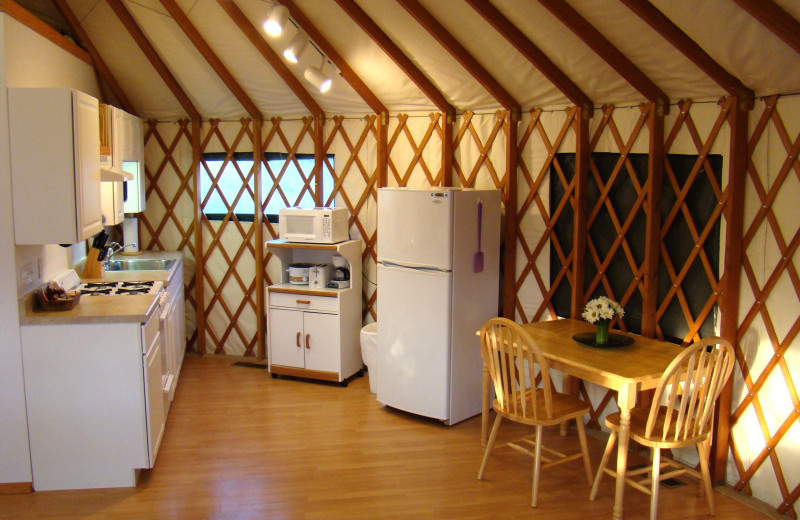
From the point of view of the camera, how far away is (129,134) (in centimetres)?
481

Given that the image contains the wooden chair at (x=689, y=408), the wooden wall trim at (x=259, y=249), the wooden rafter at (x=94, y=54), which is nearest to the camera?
the wooden chair at (x=689, y=408)

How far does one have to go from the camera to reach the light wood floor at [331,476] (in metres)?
3.26

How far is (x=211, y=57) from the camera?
491 cm

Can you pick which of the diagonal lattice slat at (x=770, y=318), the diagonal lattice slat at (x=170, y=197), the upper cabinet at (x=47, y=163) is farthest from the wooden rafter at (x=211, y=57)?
the diagonal lattice slat at (x=770, y=318)

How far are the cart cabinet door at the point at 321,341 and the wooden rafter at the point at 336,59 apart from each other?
→ 1595 mm

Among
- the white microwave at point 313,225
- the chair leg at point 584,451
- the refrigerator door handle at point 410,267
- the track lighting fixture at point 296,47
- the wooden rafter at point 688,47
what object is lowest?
the chair leg at point 584,451

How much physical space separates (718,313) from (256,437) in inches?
107

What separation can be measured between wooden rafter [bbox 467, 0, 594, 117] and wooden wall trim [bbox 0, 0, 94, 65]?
224 centimetres

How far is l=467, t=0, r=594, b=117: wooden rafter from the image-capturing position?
11.8 feet

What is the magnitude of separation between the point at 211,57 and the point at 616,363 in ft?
11.5

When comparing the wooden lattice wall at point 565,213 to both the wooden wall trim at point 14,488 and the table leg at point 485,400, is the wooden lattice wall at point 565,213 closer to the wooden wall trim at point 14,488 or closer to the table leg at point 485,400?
the table leg at point 485,400

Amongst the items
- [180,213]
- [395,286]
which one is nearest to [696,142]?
[395,286]

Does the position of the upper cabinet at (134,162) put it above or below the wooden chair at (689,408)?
above

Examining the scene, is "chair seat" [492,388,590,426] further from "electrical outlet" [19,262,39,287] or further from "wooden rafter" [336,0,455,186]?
"electrical outlet" [19,262,39,287]
